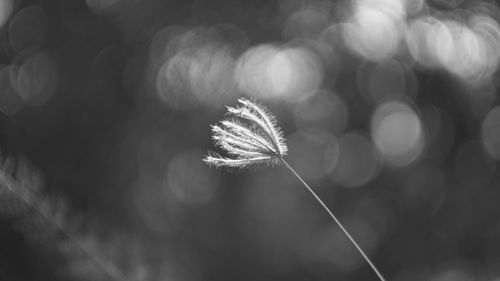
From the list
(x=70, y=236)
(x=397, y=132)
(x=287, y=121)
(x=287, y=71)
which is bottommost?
(x=70, y=236)

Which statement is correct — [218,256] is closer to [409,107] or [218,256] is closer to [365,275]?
[365,275]

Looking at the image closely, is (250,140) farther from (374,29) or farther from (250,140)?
(374,29)

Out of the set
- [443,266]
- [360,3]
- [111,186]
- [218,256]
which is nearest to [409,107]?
[360,3]

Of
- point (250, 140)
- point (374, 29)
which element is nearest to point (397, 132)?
point (374, 29)

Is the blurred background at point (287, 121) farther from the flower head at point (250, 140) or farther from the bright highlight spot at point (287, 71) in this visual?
the flower head at point (250, 140)

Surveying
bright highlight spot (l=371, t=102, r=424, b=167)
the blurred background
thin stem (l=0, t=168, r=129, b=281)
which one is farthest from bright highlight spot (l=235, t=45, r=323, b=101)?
thin stem (l=0, t=168, r=129, b=281)

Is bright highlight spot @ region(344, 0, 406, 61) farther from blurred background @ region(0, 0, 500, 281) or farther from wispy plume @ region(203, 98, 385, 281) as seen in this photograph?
wispy plume @ region(203, 98, 385, 281)
